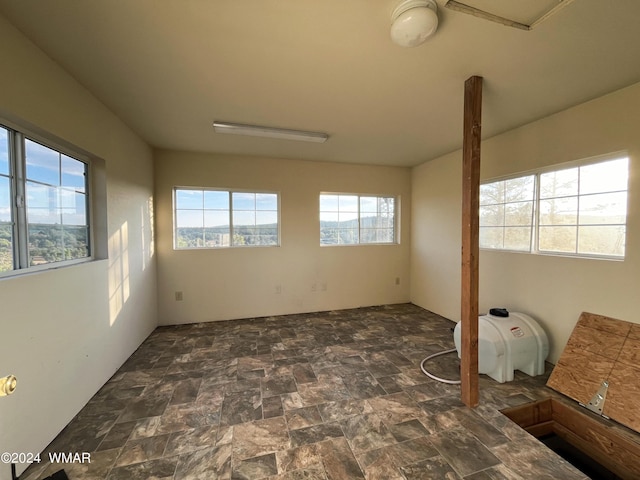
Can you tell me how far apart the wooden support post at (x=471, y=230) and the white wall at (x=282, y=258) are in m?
2.60

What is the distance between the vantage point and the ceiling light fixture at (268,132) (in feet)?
9.23

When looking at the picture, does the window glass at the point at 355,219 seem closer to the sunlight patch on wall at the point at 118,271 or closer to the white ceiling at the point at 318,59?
the white ceiling at the point at 318,59

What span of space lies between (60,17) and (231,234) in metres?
2.94

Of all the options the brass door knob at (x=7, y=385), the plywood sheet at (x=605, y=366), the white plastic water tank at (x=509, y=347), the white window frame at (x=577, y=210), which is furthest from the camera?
the white plastic water tank at (x=509, y=347)

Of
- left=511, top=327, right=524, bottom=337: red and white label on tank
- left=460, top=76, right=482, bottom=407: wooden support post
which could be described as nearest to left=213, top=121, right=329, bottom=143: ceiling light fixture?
left=460, top=76, right=482, bottom=407: wooden support post

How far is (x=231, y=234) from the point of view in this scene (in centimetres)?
410

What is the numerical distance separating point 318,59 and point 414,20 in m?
0.67

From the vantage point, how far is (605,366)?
206 cm

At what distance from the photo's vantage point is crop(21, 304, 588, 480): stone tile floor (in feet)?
4.94

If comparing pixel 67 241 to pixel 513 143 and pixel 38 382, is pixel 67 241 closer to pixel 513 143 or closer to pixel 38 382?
pixel 38 382

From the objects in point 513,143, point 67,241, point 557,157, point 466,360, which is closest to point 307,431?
point 466,360

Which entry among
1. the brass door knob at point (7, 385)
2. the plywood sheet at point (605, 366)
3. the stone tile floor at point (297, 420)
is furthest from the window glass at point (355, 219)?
the brass door knob at point (7, 385)

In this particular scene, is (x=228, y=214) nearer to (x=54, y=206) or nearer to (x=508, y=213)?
(x=54, y=206)

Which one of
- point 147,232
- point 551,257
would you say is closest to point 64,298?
point 147,232
